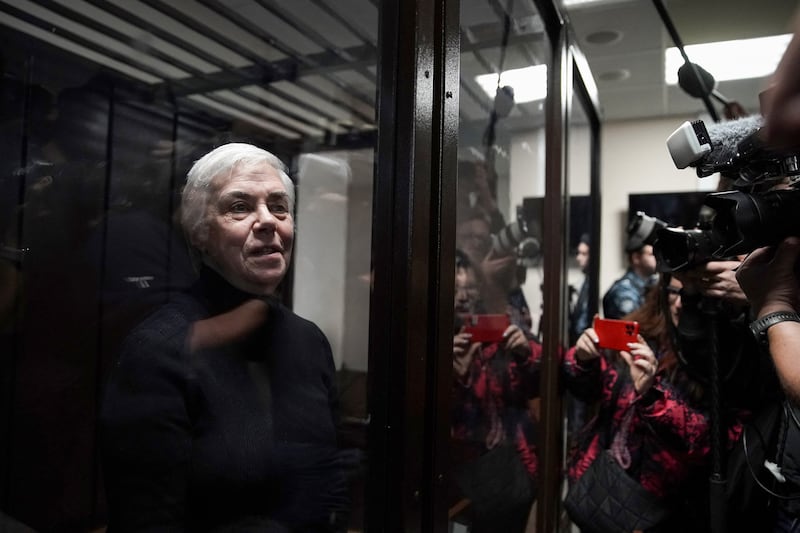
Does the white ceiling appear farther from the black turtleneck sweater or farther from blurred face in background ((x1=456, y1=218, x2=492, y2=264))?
the black turtleneck sweater

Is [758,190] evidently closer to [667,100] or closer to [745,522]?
[745,522]

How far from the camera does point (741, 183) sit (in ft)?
2.80

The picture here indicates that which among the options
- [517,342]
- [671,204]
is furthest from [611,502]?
[671,204]

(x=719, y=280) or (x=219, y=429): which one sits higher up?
(x=719, y=280)

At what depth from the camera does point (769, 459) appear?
1.03 metres

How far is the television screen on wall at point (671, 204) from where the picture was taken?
2558mm

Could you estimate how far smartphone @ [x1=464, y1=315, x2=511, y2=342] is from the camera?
1331 mm

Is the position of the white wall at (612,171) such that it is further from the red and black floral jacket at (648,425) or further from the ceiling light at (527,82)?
the red and black floral jacket at (648,425)

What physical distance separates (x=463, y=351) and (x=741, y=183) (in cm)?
66

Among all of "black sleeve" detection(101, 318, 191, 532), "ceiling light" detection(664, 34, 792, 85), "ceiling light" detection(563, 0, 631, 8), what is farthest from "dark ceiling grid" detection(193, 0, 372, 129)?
"ceiling light" detection(563, 0, 631, 8)

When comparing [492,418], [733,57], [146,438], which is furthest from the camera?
[733,57]

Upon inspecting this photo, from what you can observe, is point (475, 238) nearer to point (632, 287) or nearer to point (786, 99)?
point (786, 99)

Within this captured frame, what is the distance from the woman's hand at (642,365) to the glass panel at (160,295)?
31.3 inches

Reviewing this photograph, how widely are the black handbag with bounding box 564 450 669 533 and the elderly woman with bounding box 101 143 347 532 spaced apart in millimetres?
852
